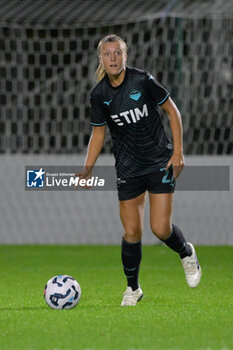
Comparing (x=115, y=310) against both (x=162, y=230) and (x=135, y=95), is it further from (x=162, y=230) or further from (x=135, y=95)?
(x=135, y=95)

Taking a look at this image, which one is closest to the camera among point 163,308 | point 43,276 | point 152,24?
point 163,308

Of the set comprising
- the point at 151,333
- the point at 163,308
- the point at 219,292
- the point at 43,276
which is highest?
the point at 151,333

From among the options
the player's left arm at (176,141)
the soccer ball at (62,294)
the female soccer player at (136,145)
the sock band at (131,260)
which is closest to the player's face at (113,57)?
the female soccer player at (136,145)

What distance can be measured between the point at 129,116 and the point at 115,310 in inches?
55.1

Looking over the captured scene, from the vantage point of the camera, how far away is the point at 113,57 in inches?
242

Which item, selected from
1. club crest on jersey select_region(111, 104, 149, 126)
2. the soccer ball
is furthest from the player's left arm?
the soccer ball

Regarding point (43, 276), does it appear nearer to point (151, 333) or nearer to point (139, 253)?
point (139, 253)

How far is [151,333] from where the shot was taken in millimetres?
5004

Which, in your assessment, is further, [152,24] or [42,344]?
[152,24]

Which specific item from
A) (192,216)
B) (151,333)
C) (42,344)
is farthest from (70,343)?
(192,216)

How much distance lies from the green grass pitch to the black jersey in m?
1.08

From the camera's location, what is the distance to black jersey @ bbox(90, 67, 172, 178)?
6281 mm

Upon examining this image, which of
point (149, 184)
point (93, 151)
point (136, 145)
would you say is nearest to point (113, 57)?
point (136, 145)

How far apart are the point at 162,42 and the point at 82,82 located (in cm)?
153
